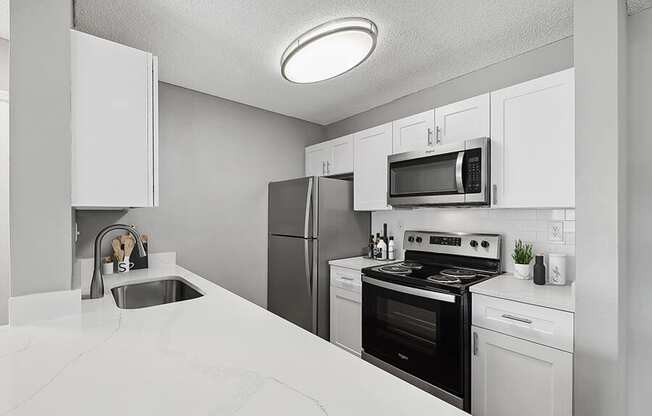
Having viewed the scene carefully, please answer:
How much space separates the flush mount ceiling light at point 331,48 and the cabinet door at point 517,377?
5.60ft

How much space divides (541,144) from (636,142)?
1.56 feet

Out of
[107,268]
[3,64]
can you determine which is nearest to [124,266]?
[107,268]

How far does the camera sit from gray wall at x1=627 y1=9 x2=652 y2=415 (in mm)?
1663

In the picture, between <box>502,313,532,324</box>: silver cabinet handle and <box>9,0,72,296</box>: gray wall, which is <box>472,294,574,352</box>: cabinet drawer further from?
<box>9,0,72,296</box>: gray wall

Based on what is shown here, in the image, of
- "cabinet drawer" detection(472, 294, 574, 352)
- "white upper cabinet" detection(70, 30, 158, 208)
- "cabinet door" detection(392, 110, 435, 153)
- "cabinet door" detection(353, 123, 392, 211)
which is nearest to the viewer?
"white upper cabinet" detection(70, 30, 158, 208)

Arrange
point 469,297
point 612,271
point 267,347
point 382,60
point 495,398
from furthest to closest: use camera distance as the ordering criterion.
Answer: point 382,60 → point 469,297 → point 495,398 → point 612,271 → point 267,347

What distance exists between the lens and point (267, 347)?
0.92 m

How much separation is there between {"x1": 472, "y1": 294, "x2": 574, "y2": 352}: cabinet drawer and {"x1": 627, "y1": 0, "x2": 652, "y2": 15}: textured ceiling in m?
1.68

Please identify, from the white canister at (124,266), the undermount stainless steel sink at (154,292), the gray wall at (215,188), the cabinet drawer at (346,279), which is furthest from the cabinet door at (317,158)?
the white canister at (124,266)

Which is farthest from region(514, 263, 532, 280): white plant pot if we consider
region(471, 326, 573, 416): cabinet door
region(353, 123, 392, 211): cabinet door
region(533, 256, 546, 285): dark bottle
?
region(353, 123, 392, 211): cabinet door

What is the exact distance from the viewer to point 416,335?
6.45 feet

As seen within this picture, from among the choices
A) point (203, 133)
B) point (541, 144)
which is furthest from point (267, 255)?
point (541, 144)

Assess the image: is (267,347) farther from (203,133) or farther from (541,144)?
(203,133)

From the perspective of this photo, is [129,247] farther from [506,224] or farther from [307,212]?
[506,224]
